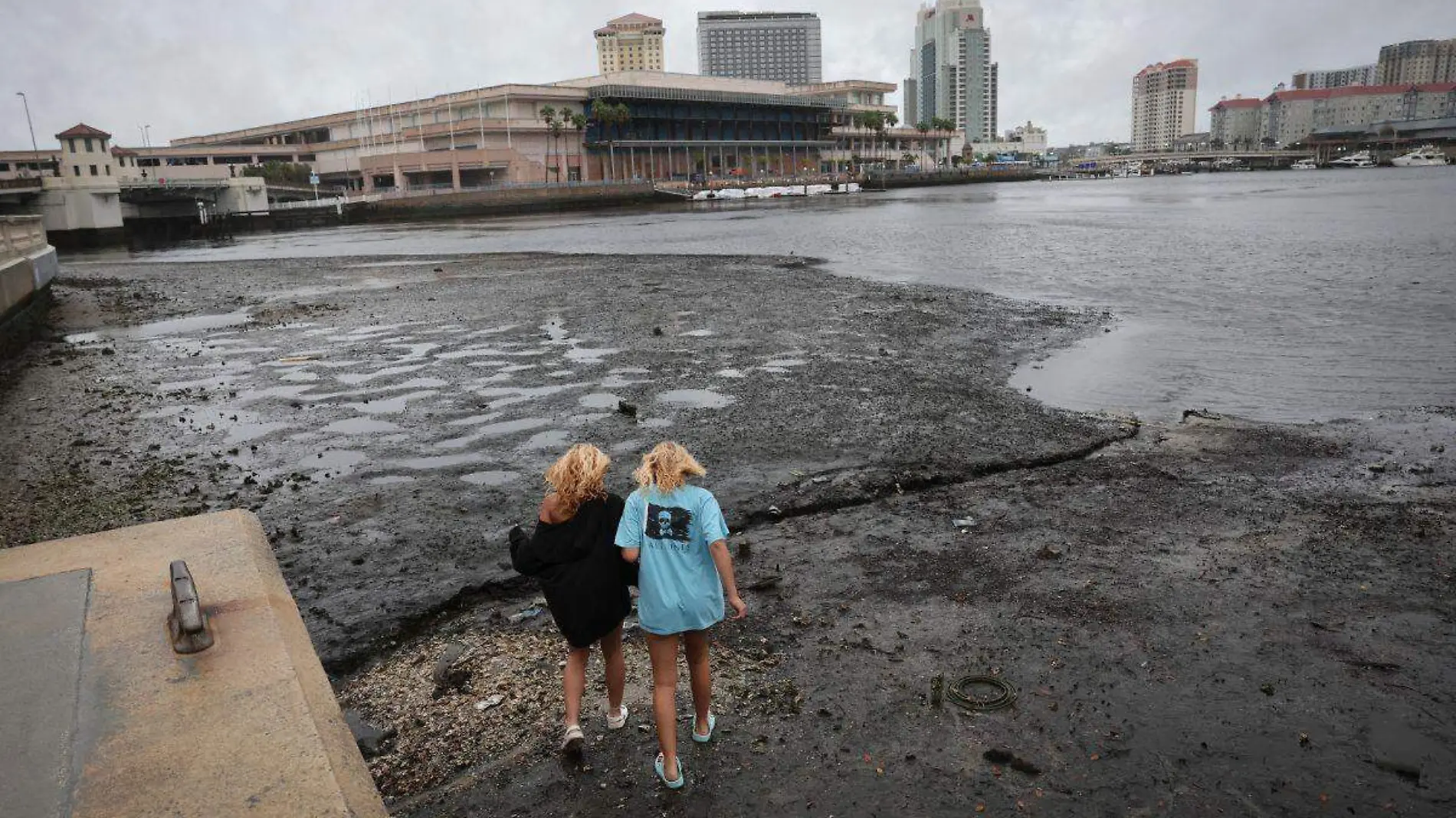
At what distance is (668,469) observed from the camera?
453 cm

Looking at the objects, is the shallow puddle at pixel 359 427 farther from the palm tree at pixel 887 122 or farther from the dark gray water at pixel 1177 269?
the palm tree at pixel 887 122

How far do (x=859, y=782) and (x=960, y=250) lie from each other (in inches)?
1417

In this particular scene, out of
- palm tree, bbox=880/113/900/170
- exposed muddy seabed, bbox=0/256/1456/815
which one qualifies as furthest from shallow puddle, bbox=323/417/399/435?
palm tree, bbox=880/113/900/170

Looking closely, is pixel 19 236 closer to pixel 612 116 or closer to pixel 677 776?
pixel 677 776

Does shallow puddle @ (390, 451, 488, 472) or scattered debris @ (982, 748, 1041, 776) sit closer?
scattered debris @ (982, 748, 1041, 776)

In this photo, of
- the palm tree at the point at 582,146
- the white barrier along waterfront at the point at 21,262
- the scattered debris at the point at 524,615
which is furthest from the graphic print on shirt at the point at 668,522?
the palm tree at the point at 582,146

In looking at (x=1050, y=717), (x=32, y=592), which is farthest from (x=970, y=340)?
(x=32, y=592)

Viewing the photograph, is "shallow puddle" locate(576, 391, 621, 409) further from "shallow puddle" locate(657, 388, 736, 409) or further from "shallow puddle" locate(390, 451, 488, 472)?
"shallow puddle" locate(390, 451, 488, 472)

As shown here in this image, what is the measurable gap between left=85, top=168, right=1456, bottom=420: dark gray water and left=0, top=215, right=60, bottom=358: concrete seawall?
17152 mm

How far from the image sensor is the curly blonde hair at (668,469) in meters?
4.52

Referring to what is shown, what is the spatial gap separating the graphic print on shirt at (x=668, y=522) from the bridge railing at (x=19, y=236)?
24389 millimetres

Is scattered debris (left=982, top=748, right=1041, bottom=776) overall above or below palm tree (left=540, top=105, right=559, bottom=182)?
below

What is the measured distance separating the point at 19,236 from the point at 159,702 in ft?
96.3

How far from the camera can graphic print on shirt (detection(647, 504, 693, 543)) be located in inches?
180
